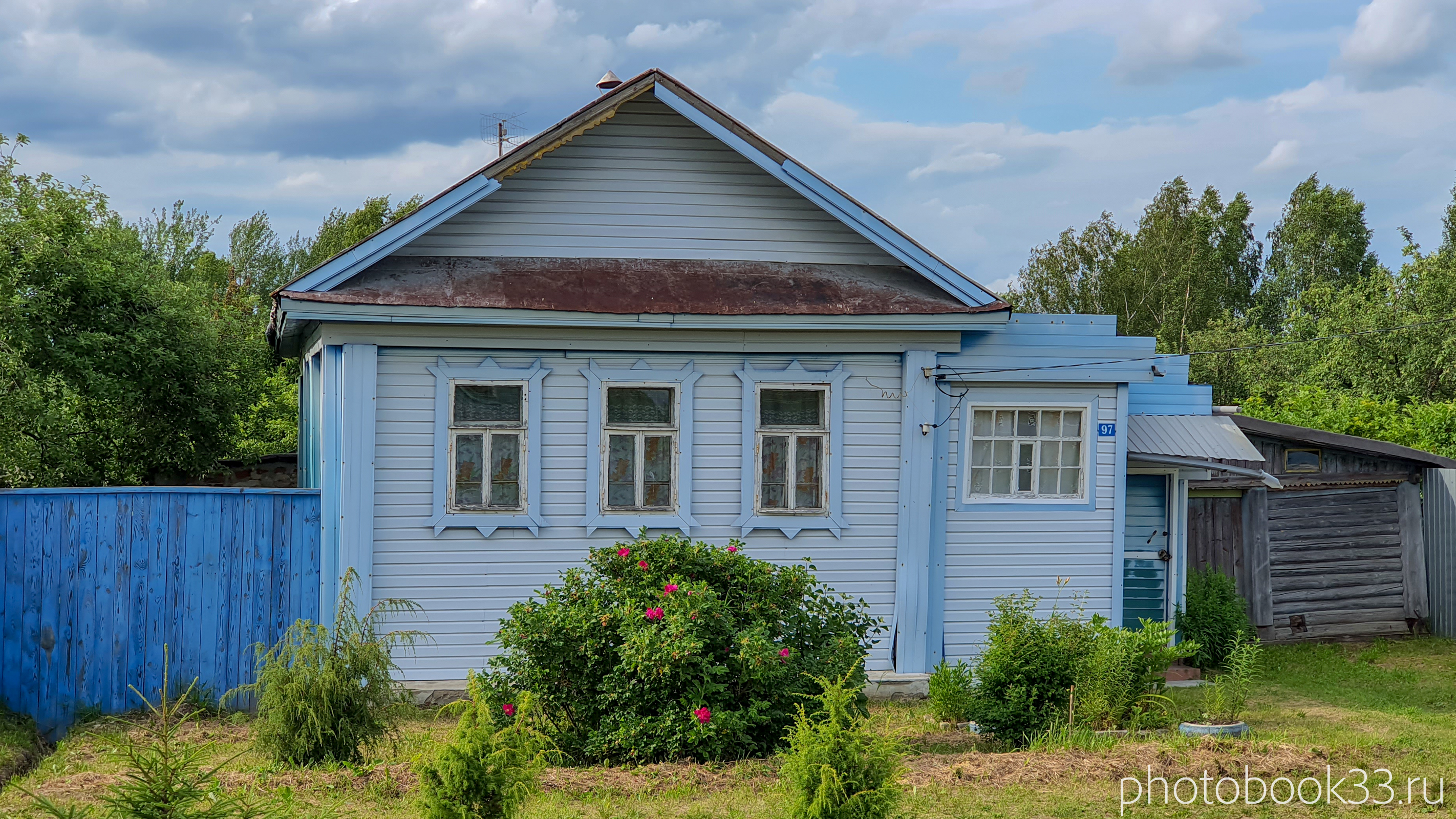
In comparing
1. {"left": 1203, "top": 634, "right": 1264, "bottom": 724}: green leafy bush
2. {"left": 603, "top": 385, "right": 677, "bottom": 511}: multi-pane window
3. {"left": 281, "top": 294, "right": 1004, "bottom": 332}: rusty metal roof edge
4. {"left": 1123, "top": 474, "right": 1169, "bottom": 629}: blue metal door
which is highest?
{"left": 281, "top": 294, "right": 1004, "bottom": 332}: rusty metal roof edge

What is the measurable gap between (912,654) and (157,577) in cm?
634

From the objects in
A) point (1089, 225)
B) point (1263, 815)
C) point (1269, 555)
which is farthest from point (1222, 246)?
point (1263, 815)

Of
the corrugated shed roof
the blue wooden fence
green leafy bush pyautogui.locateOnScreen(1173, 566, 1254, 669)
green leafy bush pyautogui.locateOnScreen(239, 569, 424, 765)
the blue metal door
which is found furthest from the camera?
green leafy bush pyautogui.locateOnScreen(1173, 566, 1254, 669)

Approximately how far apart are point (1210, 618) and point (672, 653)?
734 cm

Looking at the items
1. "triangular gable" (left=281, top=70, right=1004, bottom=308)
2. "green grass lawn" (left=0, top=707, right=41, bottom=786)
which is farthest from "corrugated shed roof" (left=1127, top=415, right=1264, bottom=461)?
"green grass lawn" (left=0, top=707, right=41, bottom=786)

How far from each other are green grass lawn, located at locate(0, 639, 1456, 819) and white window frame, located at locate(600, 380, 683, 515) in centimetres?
241

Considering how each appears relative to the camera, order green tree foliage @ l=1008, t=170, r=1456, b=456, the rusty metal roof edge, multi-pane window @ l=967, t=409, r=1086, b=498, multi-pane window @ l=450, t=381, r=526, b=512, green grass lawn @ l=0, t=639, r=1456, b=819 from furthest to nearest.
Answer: green tree foliage @ l=1008, t=170, r=1456, b=456
multi-pane window @ l=967, t=409, r=1086, b=498
multi-pane window @ l=450, t=381, r=526, b=512
the rusty metal roof edge
green grass lawn @ l=0, t=639, r=1456, b=819

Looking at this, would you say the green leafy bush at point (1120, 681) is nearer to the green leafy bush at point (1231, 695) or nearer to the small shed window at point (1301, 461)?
the green leafy bush at point (1231, 695)

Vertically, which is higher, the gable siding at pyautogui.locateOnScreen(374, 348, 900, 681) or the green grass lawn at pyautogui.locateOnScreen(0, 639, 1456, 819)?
the gable siding at pyautogui.locateOnScreen(374, 348, 900, 681)

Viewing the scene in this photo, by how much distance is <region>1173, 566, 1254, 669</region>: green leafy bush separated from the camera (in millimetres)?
11930

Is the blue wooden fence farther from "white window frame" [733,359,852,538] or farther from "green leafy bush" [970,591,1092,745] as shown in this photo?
"green leafy bush" [970,591,1092,745]

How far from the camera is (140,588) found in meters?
9.27

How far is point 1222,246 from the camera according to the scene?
39.6m

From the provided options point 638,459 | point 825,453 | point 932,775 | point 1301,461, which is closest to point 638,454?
point 638,459
